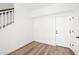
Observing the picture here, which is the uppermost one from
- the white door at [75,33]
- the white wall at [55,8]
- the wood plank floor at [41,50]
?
the white wall at [55,8]

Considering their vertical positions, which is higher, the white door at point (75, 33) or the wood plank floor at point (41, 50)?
the white door at point (75, 33)

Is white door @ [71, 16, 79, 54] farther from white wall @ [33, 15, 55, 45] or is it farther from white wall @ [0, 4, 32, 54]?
white wall @ [0, 4, 32, 54]

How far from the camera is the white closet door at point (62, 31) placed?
1340 mm

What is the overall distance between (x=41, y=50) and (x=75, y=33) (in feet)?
1.39

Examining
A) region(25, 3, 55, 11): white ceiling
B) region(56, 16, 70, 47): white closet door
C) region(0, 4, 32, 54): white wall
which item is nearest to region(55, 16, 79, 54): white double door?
region(56, 16, 70, 47): white closet door

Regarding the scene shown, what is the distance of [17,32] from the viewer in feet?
4.47

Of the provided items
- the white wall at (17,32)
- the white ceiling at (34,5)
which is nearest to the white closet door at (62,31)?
the white ceiling at (34,5)

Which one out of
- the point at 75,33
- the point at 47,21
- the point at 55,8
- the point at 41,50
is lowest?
the point at 41,50

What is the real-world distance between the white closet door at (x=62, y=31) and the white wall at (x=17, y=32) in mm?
316

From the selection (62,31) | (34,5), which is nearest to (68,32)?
(62,31)

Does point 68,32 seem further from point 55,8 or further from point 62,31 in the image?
point 55,8

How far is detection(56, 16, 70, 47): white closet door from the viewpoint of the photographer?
4.40 ft

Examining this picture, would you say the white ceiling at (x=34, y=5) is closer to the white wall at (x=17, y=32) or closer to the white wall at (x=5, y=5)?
the white wall at (x=17, y=32)
